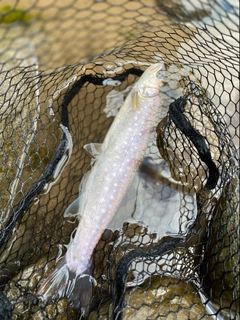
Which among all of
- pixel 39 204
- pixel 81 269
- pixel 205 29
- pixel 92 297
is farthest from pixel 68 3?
pixel 92 297

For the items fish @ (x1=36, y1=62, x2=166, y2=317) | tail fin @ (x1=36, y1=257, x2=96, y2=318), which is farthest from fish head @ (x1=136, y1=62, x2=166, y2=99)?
tail fin @ (x1=36, y1=257, x2=96, y2=318)

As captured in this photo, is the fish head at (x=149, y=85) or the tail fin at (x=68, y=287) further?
the fish head at (x=149, y=85)

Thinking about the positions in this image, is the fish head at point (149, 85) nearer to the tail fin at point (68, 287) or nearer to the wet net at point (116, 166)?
the wet net at point (116, 166)

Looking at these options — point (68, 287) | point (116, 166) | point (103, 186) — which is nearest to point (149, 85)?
point (116, 166)

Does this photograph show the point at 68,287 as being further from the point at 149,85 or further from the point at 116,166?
the point at 149,85

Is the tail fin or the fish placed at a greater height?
the fish

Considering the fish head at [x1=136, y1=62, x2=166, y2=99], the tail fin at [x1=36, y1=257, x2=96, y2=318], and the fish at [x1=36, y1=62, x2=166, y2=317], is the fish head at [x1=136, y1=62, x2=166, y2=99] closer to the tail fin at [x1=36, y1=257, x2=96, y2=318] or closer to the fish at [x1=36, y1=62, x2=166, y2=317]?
the fish at [x1=36, y1=62, x2=166, y2=317]

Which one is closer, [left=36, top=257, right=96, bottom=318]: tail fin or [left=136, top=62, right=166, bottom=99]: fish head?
[left=36, top=257, right=96, bottom=318]: tail fin

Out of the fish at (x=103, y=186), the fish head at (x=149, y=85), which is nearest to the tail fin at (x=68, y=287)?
the fish at (x=103, y=186)
